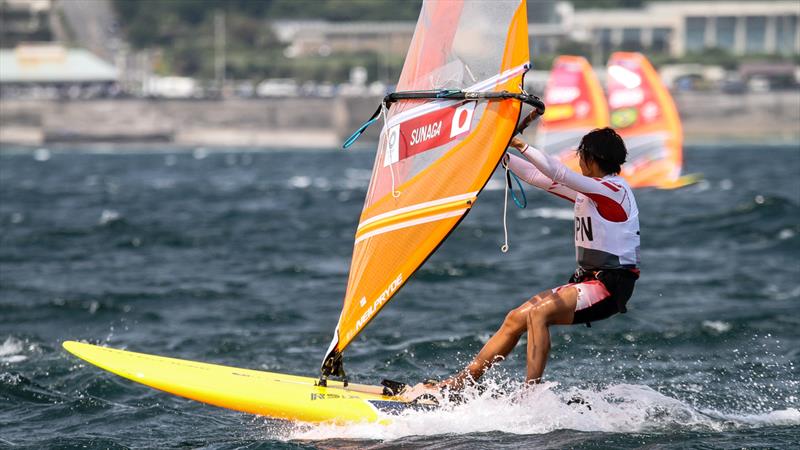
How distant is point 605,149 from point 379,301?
139 cm

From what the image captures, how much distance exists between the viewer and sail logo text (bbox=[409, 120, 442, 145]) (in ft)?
20.1

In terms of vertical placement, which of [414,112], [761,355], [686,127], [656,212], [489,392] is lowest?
[686,127]

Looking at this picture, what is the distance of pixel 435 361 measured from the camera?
350 inches

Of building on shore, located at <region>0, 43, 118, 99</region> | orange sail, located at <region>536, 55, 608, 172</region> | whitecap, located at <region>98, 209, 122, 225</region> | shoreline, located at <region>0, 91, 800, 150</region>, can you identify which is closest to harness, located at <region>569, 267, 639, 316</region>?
whitecap, located at <region>98, 209, 122, 225</region>

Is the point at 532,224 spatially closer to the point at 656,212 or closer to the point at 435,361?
the point at 656,212

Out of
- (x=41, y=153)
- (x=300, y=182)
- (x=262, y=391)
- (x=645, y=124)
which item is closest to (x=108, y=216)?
(x=645, y=124)

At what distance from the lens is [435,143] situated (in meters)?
6.13

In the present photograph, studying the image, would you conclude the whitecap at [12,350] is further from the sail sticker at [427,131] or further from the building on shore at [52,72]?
the building on shore at [52,72]

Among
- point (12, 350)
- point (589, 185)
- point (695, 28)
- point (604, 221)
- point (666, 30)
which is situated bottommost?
point (666, 30)

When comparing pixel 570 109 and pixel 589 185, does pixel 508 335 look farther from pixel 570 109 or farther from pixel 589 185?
pixel 570 109

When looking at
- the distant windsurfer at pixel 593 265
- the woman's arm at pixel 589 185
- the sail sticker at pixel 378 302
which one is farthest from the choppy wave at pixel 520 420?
the woman's arm at pixel 589 185

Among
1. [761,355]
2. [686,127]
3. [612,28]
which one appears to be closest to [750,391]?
[761,355]

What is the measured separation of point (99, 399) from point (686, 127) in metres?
73.3

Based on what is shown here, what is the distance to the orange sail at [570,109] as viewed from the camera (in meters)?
26.6
